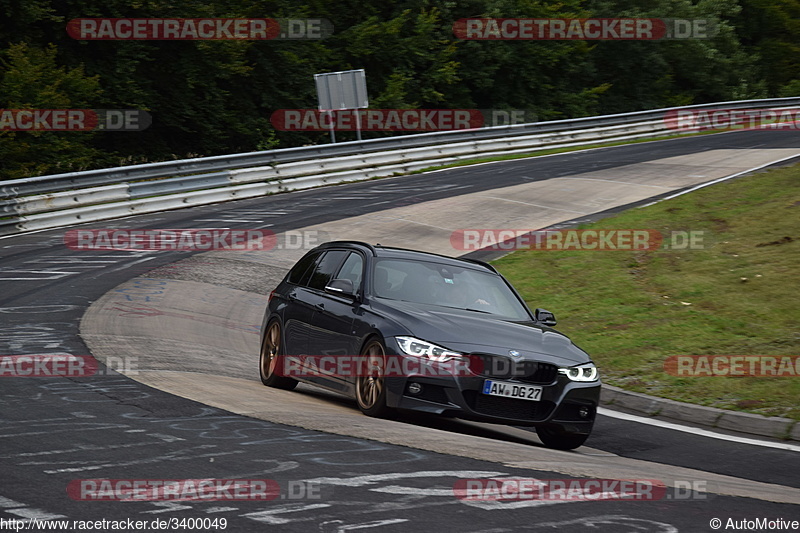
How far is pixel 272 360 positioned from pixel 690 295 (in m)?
7.06

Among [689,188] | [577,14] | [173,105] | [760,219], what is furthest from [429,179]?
[577,14]

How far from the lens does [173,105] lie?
40.0 meters

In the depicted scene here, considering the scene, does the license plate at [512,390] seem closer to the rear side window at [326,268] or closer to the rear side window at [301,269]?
the rear side window at [326,268]

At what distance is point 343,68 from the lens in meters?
46.6

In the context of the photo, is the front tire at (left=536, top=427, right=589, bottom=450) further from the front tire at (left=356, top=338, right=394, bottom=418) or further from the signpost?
→ the signpost

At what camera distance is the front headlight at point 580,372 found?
27.2 feet

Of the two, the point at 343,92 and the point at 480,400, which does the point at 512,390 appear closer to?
the point at 480,400

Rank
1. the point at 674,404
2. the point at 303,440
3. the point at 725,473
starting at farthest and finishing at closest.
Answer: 1. the point at 674,404
2. the point at 725,473
3. the point at 303,440

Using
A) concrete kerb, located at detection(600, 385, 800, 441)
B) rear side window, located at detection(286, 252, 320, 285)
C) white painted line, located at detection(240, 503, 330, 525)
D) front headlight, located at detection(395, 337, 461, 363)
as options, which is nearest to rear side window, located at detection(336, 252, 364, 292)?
rear side window, located at detection(286, 252, 320, 285)

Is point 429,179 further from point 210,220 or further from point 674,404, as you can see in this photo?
point 674,404

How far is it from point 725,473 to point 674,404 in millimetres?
2508

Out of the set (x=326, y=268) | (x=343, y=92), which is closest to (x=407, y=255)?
(x=326, y=268)

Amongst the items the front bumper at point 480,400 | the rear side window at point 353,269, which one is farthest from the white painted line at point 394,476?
the rear side window at point 353,269

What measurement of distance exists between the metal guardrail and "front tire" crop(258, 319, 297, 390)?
12.4m
